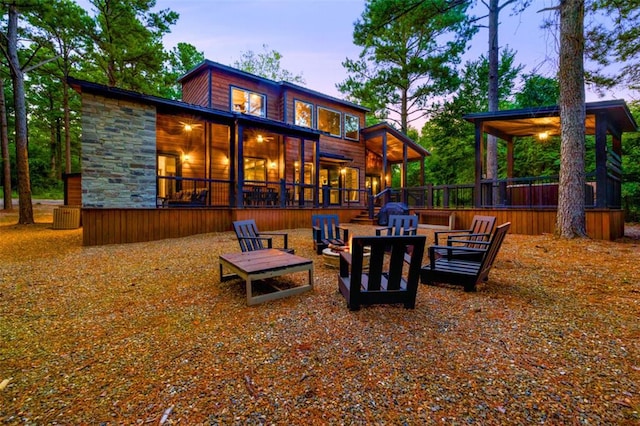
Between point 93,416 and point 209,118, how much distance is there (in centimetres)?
935

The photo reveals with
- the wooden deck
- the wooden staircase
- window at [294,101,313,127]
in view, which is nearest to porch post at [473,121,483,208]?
the wooden deck

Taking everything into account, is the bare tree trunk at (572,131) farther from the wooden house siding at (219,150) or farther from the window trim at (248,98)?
the wooden house siding at (219,150)

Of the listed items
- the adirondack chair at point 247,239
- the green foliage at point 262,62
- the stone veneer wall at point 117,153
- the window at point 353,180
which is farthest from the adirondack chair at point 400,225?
the green foliage at point 262,62

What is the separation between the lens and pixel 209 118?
31.2 ft

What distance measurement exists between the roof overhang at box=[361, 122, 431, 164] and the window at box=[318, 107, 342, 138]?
1.56 metres

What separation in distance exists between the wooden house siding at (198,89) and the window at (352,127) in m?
7.43

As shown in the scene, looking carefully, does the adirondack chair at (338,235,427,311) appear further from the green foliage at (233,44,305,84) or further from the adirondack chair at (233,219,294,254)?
the green foliage at (233,44,305,84)

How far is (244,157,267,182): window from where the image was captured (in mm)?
13039

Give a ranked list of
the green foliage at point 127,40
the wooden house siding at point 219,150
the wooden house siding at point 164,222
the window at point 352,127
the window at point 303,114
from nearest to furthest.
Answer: the wooden house siding at point 164,222 < the wooden house siding at point 219,150 < the window at point 303,114 < the green foliage at point 127,40 < the window at point 352,127

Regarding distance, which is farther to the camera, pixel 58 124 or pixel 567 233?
pixel 58 124

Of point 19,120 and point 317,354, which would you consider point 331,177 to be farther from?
point 317,354

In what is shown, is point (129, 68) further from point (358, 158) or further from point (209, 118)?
point (358, 158)

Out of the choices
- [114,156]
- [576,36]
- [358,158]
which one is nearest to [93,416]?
[114,156]

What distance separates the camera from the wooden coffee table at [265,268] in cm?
328
